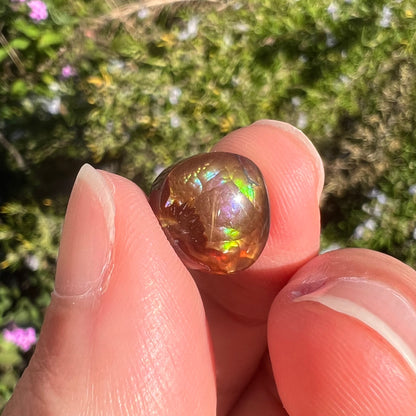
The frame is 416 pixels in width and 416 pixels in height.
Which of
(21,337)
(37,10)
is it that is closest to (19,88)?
(37,10)

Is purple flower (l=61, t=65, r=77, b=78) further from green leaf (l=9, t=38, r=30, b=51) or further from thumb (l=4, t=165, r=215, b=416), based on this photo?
thumb (l=4, t=165, r=215, b=416)

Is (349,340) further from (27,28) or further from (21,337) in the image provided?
(27,28)

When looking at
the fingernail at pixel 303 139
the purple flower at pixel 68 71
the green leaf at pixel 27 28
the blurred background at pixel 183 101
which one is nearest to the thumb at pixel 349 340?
the fingernail at pixel 303 139

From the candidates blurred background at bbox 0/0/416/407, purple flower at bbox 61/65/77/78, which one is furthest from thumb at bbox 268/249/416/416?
purple flower at bbox 61/65/77/78

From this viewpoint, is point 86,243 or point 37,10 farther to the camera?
point 37,10

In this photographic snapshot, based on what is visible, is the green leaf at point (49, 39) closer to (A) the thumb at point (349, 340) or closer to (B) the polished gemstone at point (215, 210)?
(B) the polished gemstone at point (215, 210)

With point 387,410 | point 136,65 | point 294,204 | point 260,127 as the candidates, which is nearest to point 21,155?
point 136,65

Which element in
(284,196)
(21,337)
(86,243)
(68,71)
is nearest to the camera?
(86,243)

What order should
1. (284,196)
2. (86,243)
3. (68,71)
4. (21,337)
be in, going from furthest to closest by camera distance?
(68,71) < (21,337) < (284,196) < (86,243)
